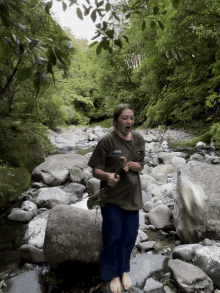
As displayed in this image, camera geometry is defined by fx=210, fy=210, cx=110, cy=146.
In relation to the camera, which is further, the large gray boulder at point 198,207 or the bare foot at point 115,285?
the large gray boulder at point 198,207

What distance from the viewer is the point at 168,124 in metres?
14.3

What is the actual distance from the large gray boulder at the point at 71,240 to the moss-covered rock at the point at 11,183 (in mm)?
2347

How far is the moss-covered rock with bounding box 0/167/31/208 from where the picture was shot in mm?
4496

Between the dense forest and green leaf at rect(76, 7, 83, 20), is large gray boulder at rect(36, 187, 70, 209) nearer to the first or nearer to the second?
the dense forest

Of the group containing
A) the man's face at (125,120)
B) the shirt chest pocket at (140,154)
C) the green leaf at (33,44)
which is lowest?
the shirt chest pocket at (140,154)

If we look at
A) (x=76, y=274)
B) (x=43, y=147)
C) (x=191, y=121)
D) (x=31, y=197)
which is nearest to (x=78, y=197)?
(x=31, y=197)

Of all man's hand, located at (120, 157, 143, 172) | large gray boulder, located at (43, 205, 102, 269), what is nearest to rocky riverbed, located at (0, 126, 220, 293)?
large gray boulder, located at (43, 205, 102, 269)

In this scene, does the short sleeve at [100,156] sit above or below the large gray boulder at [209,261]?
A: above

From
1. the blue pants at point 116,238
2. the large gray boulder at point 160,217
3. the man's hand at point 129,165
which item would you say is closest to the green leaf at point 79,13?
the man's hand at point 129,165

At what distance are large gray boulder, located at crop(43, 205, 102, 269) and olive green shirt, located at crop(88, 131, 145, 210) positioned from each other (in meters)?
0.67

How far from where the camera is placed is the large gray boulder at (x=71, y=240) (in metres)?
2.46

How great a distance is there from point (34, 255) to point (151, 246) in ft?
5.30

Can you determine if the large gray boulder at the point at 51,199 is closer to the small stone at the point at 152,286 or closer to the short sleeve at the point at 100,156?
the small stone at the point at 152,286

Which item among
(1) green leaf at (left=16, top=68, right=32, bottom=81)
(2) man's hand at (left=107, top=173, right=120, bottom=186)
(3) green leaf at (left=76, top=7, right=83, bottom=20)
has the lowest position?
(2) man's hand at (left=107, top=173, right=120, bottom=186)
